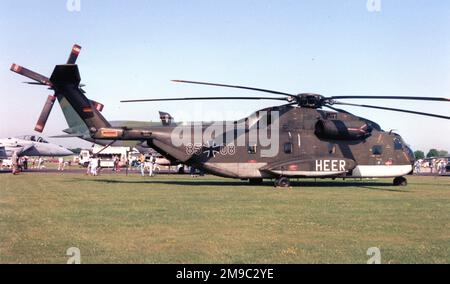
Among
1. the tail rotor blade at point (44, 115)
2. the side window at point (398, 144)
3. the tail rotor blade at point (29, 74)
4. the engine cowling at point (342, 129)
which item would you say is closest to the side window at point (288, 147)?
the engine cowling at point (342, 129)

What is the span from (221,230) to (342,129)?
16878 millimetres

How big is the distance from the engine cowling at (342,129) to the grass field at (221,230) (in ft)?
28.8

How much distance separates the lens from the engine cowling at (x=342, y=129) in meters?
26.5

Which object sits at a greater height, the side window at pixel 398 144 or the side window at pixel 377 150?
the side window at pixel 398 144

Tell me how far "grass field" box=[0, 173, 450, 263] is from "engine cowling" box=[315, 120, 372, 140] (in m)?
8.77

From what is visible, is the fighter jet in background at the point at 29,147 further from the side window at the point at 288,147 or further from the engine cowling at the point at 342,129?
the engine cowling at the point at 342,129

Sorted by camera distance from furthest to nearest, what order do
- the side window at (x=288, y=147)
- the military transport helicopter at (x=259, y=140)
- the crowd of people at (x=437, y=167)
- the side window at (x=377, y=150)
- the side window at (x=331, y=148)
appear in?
the crowd of people at (x=437, y=167), the side window at (x=377, y=150), the side window at (x=331, y=148), the side window at (x=288, y=147), the military transport helicopter at (x=259, y=140)

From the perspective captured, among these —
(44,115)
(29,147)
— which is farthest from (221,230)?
(29,147)

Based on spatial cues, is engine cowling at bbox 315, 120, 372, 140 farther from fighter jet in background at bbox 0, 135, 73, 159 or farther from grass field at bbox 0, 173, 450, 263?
fighter jet in background at bbox 0, 135, 73, 159

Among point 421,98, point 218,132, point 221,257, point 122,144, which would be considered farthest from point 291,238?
point 122,144

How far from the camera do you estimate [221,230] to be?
11.1m
